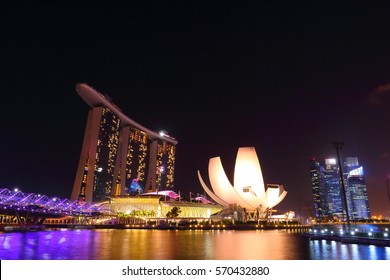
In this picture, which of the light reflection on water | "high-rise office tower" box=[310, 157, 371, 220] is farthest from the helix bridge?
"high-rise office tower" box=[310, 157, 371, 220]

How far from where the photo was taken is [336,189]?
14900 cm

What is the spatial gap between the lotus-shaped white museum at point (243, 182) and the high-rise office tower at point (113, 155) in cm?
3960

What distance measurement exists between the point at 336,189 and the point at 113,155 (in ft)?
344

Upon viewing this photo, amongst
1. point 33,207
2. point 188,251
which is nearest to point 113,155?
point 33,207

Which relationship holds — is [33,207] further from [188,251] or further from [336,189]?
[336,189]

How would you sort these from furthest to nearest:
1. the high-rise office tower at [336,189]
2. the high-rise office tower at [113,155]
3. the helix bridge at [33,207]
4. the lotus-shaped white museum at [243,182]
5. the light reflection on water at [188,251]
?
the high-rise office tower at [336,189]
the high-rise office tower at [113,155]
the lotus-shaped white museum at [243,182]
the helix bridge at [33,207]
the light reflection on water at [188,251]

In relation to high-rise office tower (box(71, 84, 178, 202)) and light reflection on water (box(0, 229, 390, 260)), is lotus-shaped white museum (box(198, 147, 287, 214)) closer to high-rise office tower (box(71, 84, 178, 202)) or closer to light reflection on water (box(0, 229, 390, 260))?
light reflection on water (box(0, 229, 390, 260))

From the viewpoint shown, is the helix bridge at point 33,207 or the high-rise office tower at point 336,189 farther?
the high-rise office tower at point 336,189

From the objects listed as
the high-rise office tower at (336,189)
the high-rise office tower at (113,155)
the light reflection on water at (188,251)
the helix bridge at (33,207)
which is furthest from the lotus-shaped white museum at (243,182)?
the high-rise office tower at (336,189)

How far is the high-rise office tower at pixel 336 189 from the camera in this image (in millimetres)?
132637

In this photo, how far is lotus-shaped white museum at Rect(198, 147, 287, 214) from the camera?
5669 centimetres

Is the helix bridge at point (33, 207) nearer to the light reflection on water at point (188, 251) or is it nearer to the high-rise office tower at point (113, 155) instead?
the high-rise office tower at point (113, 155)
